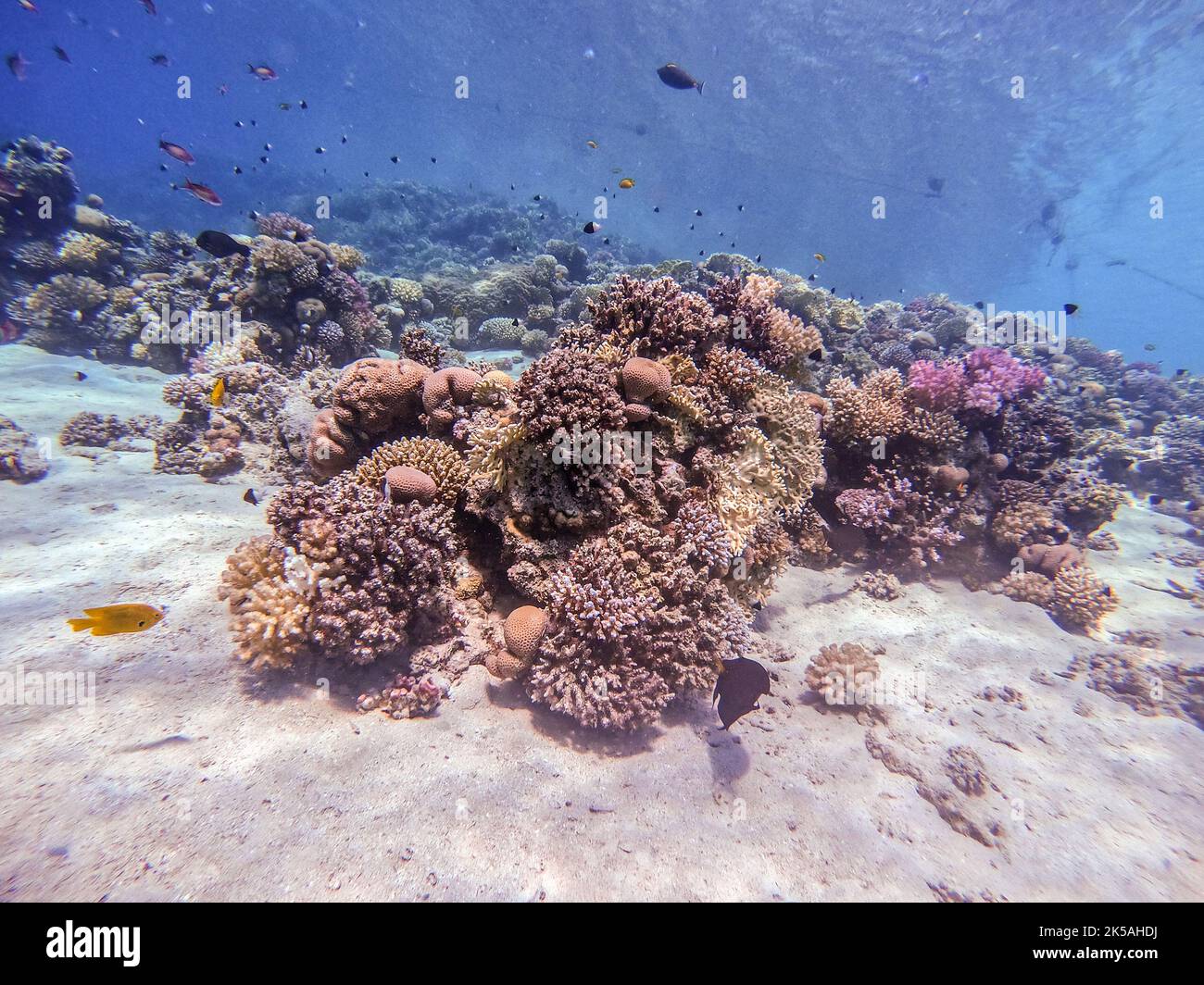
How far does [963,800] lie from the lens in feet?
14.9

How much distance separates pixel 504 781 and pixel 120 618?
310 cm

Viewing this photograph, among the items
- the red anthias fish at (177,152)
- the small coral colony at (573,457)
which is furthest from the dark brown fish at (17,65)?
the red anthias fish at (177,152)

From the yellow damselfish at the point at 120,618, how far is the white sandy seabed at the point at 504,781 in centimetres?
77

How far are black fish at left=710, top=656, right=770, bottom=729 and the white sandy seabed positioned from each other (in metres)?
0.47

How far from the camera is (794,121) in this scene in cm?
5425

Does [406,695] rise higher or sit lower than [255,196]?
lower

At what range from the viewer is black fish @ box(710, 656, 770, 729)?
453 cm

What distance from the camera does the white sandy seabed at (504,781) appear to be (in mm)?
3061

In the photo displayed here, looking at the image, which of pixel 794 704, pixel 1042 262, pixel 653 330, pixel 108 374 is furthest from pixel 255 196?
pixel 1042 262

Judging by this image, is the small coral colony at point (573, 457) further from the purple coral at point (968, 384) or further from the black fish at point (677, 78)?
the black fish at point (677, 78)

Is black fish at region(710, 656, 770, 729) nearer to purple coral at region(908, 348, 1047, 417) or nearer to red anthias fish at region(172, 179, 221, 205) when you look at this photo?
purple coral at region(908, 348, 1047, 417)

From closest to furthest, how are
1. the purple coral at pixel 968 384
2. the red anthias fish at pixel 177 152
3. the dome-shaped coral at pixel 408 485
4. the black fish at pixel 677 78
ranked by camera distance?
the dome-shaped coral at pixel 408 485 → the purple coral at pixel 968 384 → the red anthias fish at pixel 177 152 → the black fish at pixel 677 78
